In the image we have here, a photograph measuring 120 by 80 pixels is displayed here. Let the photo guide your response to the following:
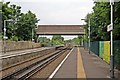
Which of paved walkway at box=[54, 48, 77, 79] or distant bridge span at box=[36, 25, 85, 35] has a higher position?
distant bridge span at box=[36, 25, 85, 35]

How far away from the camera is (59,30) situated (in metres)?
119

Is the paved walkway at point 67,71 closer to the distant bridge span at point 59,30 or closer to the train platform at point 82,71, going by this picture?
the train platform at point 82,71

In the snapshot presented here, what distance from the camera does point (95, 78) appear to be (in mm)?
17859

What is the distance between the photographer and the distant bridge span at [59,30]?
118m

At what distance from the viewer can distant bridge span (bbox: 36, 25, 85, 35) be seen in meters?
118

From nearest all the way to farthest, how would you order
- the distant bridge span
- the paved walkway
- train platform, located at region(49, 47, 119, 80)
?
train platform, located at region(49, 47, 119, 80)
the paved walkway
the distant bridge span

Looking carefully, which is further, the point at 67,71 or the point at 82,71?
the point at 82,71

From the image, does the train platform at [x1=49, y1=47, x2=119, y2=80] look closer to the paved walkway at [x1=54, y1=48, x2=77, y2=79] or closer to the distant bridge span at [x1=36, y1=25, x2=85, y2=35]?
the paved walkway at [x1=54, y1=48, x2=77, y2=79]

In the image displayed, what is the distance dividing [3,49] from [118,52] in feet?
129

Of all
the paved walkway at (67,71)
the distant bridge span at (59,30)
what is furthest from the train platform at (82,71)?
the distant bridge span at (59,30)

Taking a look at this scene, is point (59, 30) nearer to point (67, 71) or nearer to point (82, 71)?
point (82, 71)

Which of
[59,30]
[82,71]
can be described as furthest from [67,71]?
[59,30]

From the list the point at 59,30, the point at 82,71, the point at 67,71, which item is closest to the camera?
the point at 67,71

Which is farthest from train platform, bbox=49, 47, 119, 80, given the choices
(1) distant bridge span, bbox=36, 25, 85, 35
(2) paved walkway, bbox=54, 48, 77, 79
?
(1) distant bridge span, bbox=36, 25, 85, 35
